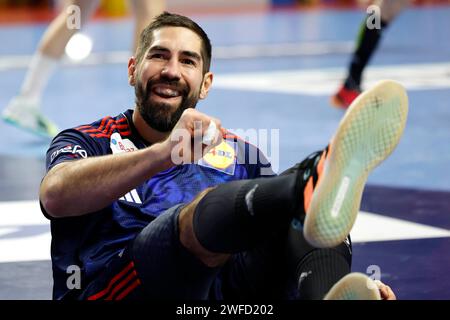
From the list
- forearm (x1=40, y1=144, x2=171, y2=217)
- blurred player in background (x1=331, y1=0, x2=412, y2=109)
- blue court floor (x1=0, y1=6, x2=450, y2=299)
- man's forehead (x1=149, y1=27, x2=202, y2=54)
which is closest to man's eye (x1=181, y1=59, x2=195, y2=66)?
man's forehead (x1=149, y1=27, x2=202, y2=54)

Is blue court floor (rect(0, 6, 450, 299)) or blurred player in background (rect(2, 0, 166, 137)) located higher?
blurred player in background (rect(2, 0, 166, 137))

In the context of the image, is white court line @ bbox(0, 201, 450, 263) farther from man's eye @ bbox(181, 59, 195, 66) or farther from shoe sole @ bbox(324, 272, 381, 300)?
shoe sole @ bbox(324, 272, 381, 300)

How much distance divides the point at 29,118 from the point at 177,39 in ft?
10.4

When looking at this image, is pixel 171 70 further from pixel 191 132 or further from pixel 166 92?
pixel 191 132

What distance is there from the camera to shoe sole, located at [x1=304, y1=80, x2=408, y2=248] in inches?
87.0

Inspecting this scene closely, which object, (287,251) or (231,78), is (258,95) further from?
(287,251)

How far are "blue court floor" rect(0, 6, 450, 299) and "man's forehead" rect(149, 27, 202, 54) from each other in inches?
36.0

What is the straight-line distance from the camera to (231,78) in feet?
28.2

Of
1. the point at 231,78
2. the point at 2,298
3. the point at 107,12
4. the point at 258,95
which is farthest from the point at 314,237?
the point at 107,12

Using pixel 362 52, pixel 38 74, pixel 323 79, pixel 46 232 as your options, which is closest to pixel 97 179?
pixel 46 232

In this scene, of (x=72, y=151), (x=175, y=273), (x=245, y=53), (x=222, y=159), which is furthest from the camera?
(x=245, y=53)

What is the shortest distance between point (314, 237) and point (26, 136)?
4.35 metres

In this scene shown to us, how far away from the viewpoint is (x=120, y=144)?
2900mm

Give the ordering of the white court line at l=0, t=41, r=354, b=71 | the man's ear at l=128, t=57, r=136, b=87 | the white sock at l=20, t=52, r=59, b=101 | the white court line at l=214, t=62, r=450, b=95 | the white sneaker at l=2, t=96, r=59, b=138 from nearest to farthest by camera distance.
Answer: the man's ear at l=128, t=57, r=136, b=87 < the white sneaker at l=2, t=96, r=59, b=138 < the white sock at l=20, t=52, r=59, b=101 < the white court line at l=214, t=62, r=450, b=95 < the white court line at l=0, t=41, r=354, b=71
